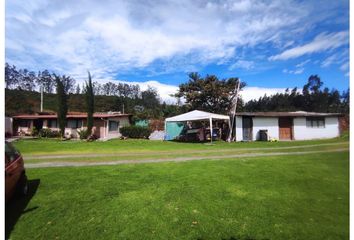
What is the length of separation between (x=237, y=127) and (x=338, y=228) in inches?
820

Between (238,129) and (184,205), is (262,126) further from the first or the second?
(184,205)

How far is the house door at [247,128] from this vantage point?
25234 millimetres

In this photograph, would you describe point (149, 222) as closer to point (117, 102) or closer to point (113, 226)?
point (113, 226)

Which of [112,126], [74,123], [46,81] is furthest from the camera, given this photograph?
[46,81]

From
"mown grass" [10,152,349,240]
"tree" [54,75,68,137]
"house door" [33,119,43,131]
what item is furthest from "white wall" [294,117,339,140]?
"house door" [33,119,43,131]

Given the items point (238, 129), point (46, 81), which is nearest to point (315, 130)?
point (238, 129)

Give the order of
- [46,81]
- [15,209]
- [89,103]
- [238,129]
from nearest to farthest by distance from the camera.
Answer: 1. [15,209]
2. [238,129]
3. [89,103]
4. [46,81]

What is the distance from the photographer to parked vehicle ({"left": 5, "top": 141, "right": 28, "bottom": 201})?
5113mm

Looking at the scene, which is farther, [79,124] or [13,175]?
[79,124]

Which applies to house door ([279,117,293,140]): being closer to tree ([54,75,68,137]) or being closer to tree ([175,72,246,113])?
tree ([175,72,246,113])

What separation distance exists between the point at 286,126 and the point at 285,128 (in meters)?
0.23

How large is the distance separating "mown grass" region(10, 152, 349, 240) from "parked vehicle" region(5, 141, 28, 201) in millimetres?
417

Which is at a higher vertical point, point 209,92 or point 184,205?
point 209,92

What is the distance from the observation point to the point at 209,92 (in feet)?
124
